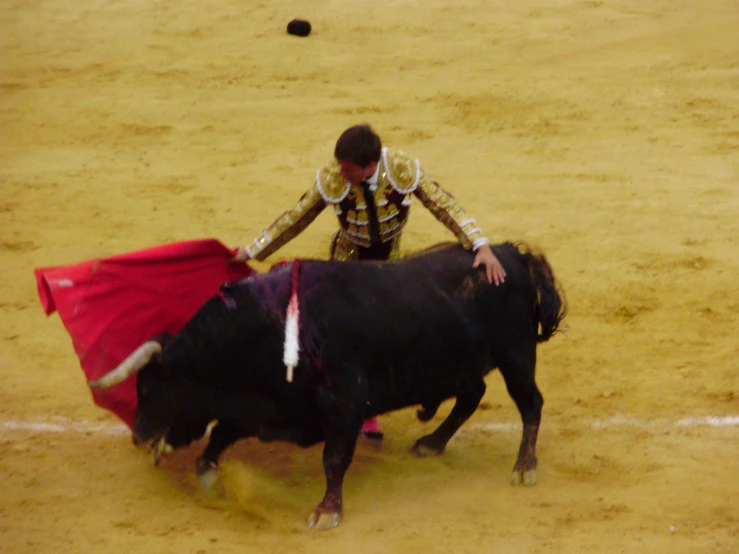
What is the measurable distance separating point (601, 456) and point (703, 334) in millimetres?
1345

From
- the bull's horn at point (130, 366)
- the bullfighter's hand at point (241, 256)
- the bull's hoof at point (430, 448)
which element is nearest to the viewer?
the bull's horn at point (130, 366)

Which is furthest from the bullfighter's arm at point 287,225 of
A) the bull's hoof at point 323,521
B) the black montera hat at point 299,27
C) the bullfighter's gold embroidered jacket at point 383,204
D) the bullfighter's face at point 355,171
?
the black montera hat at point 299,27

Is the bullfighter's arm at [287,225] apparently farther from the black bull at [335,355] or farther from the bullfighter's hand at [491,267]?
the bullfighter's hand at [491,267]

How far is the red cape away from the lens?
411 cm

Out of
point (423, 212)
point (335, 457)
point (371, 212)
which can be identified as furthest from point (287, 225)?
point (423, 212)

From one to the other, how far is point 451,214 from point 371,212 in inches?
12.4

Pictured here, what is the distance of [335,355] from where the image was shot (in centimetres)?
389

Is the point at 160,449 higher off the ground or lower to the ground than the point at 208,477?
higher

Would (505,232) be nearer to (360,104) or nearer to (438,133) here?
(438,133)

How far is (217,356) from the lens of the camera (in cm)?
390

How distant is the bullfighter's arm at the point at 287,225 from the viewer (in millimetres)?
4340

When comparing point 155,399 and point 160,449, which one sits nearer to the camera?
point 155,399

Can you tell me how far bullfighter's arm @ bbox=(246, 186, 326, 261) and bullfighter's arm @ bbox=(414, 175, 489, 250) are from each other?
1.33ft

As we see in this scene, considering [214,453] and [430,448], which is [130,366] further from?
[430,448]
